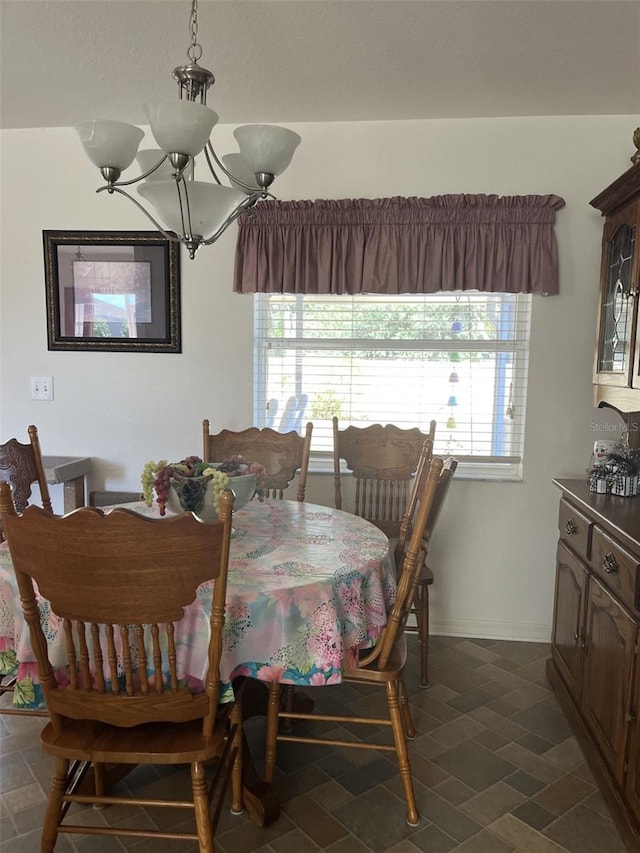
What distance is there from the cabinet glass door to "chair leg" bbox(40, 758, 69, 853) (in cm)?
224

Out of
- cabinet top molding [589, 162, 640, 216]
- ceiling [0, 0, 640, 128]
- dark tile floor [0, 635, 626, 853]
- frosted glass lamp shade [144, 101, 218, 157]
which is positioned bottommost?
dark tile floor [0, 635, 626, 853]

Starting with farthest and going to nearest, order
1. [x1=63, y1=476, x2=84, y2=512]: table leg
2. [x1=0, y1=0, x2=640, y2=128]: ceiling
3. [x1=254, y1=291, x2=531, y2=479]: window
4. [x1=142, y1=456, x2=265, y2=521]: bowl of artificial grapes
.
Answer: [x1=63, y1=476, x2=84, y2=512]: table leg → [x1=254, y1=291, x2=531, y2=479]: window → [x1=0, y1=0, x2=640, y2=128]: ceiling → [x1=142, y1=456, x2=265, y2=521]: bowl of artificial grapes

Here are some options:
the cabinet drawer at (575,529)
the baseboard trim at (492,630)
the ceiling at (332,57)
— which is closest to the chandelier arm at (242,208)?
the ceiling at (332,57)

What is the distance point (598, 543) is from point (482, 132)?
198 centimetres

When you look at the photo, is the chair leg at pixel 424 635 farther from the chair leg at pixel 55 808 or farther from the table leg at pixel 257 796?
the chair leg at pixel 55 808

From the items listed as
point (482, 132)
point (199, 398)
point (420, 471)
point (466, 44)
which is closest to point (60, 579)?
point (420, 471)

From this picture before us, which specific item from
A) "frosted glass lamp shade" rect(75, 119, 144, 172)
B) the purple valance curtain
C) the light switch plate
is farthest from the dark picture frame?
"frosted glass lamp shade" rect(75, 119, 144, 172)

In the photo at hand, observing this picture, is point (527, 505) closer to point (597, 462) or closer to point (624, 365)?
point (597, 462)

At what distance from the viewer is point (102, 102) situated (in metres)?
2.80

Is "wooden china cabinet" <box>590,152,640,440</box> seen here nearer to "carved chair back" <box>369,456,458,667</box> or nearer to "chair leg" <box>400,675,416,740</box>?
"carved chair back" <box>369,456,458,667</box>

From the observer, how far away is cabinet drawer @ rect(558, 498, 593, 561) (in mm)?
2238

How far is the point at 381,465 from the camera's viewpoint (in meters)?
2.90

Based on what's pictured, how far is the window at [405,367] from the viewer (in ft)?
10.0

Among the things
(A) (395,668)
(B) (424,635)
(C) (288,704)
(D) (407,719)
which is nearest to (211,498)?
(A) (395,668)
